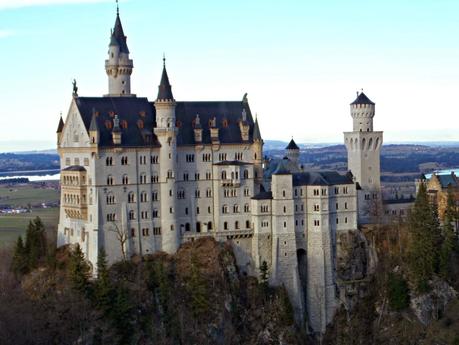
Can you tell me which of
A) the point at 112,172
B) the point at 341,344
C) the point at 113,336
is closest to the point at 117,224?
the point at 112,172

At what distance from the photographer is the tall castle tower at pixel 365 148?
4771 inches

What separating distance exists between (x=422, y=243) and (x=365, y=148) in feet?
60.3

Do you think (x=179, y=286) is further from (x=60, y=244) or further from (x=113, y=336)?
(x=60, y=244)

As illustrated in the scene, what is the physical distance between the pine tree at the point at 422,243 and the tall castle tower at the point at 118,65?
121ft

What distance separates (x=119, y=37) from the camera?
11212 centimetres

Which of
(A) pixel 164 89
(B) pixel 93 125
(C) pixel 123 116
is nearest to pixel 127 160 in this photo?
(C) pixel 123 116

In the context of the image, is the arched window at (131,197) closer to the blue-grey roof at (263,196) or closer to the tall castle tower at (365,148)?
the blue-grey roof at (263,196)

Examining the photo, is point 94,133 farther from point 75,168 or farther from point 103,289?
point 103,289

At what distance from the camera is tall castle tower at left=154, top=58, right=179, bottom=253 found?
104500mm

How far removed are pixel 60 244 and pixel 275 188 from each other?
2608cm

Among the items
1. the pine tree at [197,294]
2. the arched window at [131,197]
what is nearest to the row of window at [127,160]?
the arched window at [131,197]

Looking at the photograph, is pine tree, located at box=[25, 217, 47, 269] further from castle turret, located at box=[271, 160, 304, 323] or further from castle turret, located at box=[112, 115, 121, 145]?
castle turret, located at box=[271, 160, 304, 323]

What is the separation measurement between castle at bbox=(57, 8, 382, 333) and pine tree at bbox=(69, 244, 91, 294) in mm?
3123

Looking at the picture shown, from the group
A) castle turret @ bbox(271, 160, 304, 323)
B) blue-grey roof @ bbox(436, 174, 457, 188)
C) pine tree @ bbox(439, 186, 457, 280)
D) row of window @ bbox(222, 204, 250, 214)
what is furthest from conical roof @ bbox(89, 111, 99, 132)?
blue-grey roof @ bbox(436, 174, 457, 188)
